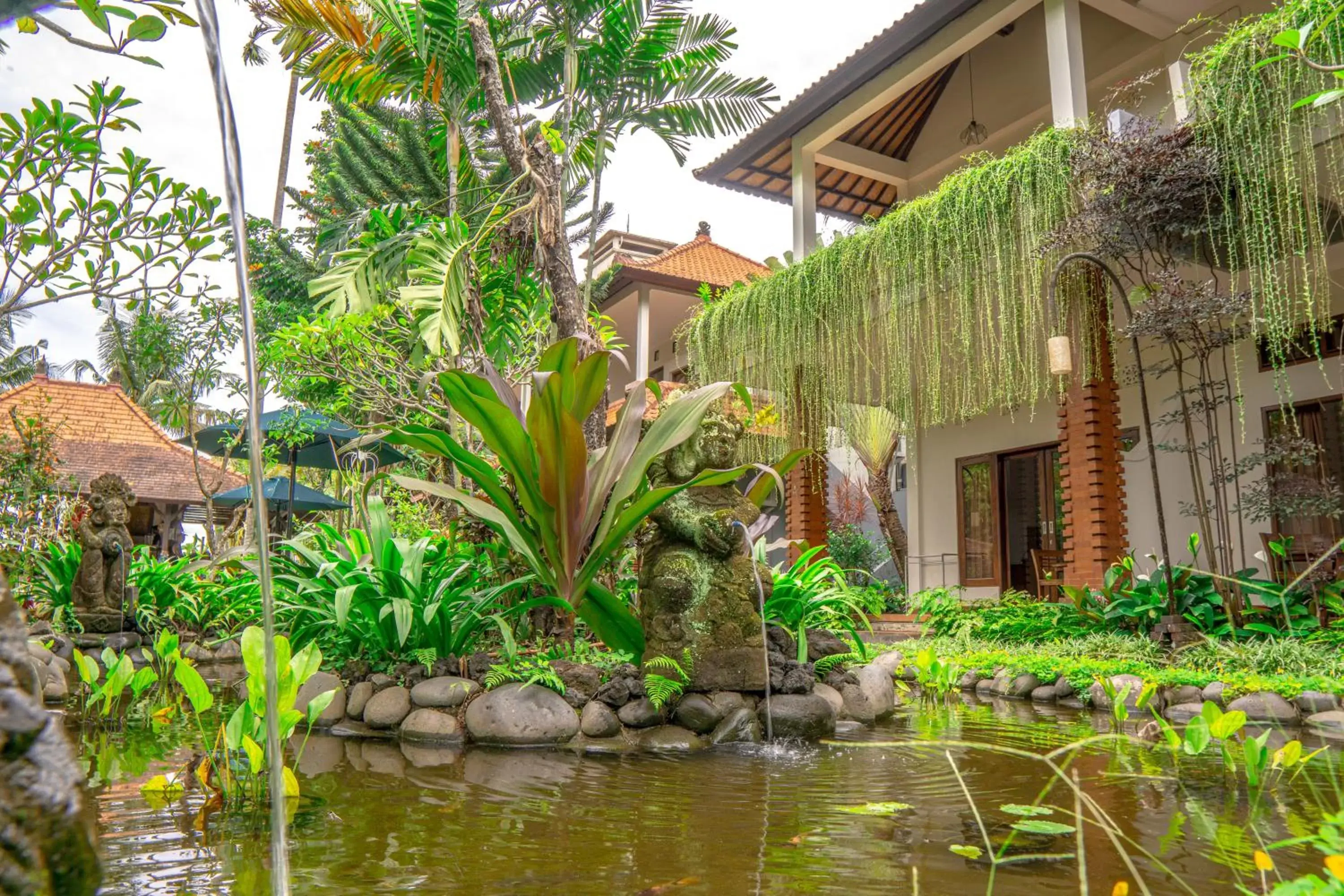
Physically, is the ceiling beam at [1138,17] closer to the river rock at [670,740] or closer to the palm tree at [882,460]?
the palm tree at [882,460]

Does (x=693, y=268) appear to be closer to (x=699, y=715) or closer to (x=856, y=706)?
(x=856, y=706)

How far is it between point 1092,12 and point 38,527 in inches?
489

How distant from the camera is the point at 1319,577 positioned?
586 centimetres

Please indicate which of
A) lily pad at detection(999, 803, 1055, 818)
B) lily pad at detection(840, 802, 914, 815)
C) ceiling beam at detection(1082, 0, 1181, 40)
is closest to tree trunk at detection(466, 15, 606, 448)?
lily pad at detection(840, 802, 914, 815)

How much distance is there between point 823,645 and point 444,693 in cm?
201

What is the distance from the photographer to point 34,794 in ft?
2.32

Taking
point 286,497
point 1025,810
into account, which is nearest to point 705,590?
point 1025,810

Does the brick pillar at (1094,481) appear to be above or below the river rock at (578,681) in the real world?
above

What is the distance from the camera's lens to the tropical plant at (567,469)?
12.6 feet

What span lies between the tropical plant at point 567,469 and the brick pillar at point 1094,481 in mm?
4860

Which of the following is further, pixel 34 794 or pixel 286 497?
pixel 286 497

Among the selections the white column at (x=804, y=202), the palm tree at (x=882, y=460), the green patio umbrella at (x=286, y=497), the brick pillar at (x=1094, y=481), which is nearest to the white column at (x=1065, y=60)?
the brick pillar at (x=1094, y=481)

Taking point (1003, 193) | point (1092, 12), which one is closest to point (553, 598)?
point (1003, 193)

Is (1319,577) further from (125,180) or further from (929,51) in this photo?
(125,180)
